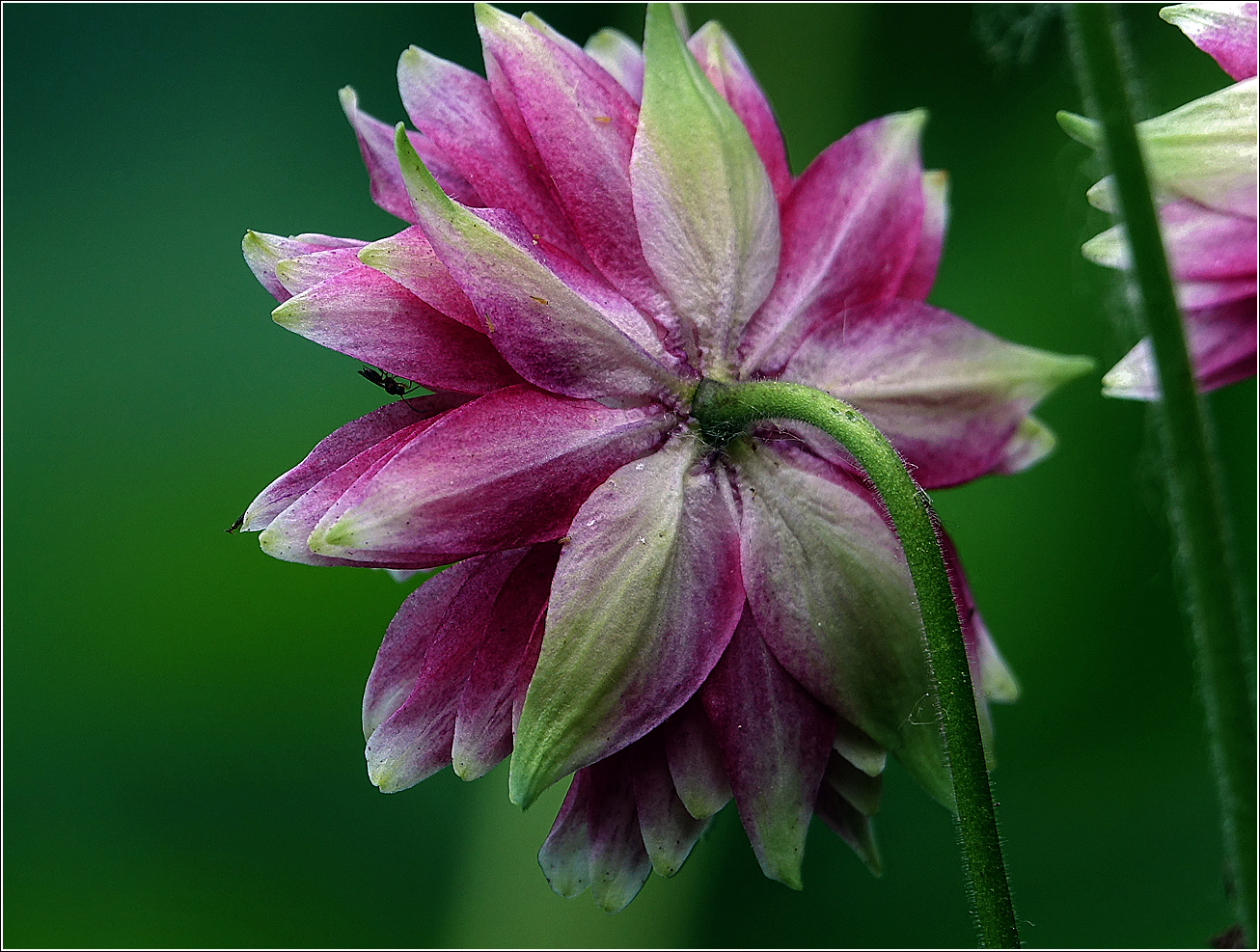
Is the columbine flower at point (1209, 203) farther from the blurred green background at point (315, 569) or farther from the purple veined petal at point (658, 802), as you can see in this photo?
the blurred green background at point (315, 569)

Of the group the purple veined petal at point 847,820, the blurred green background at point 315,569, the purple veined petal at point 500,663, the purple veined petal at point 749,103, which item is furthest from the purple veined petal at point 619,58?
the blurred green background at point 315,569

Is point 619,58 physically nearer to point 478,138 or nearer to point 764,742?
point 478,138

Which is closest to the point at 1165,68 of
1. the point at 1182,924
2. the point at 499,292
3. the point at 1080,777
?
the point at 1080,777

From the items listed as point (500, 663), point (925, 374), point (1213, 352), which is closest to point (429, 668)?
point (500, 663)

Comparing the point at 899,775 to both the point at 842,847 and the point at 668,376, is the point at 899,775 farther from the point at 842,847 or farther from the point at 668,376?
the point at 668,376

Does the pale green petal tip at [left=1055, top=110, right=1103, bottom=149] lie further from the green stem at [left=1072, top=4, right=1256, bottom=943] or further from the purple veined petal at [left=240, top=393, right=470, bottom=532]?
the purple veined petal at [left=240, top=393, right=470, bottom=532]

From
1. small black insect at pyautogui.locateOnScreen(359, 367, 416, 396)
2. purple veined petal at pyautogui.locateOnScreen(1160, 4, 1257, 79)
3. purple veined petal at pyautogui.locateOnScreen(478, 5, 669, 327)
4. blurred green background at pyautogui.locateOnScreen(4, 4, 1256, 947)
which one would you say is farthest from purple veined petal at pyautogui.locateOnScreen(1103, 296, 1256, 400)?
blurred green background at pyautogui.locateOnScreen(4, 4, 1256, 947)
